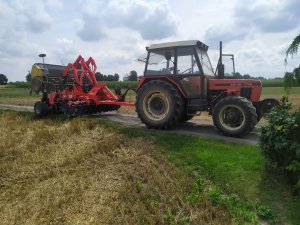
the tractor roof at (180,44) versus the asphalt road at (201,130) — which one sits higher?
the tractor roof at (180,44)

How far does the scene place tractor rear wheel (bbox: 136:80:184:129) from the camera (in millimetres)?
10312

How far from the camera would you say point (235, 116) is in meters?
9.59

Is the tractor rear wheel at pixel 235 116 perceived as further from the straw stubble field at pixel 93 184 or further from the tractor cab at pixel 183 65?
the straw stubble field at pixel 93 184

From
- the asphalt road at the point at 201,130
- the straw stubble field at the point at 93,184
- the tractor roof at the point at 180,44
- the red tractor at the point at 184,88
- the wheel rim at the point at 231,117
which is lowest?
the straw stubble field at the point at 93,184

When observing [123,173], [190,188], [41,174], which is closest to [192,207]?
[190,188]

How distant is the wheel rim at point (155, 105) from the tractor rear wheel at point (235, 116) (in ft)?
5.17

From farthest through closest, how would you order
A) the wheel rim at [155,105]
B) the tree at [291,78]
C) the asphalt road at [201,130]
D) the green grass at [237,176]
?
the wheel rim at [155,105] → the asphalt road at [201,130] → the green grass at [237,176] → the tree at [291,78]

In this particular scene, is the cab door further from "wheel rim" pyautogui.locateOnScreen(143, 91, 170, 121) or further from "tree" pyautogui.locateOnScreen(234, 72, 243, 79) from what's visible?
"tree" pyautogui.locateOnScreen(234, 72, 243, 79)

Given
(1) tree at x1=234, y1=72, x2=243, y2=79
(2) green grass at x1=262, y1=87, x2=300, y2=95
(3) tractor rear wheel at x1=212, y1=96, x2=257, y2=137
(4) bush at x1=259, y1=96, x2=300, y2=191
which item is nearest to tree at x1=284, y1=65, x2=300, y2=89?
(2) green grass at x1=262, y1=87, x2=300, y2=95

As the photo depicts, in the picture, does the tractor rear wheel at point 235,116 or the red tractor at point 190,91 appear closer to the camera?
the tractor rear wheel at point 235,116

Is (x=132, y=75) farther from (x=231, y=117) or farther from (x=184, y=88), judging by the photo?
(x=231, y=117)

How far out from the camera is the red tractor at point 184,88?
10297 millimetres

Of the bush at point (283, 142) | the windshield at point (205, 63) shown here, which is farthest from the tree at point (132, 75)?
the bush at point (283, 142)

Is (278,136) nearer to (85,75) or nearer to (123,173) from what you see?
(123,173)
